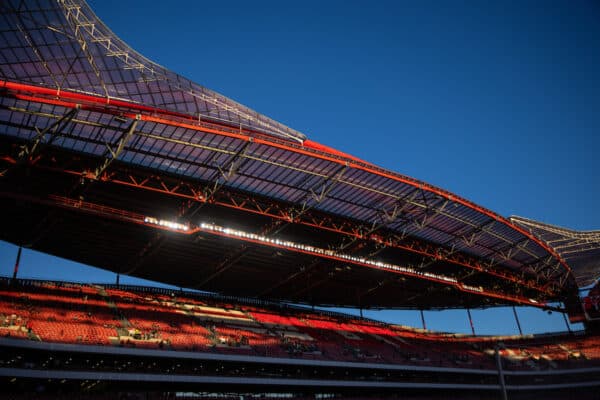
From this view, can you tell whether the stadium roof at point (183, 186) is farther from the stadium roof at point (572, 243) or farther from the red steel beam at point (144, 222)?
the stadium roof at point (572, 243)

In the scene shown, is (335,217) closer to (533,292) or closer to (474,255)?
(474,255)

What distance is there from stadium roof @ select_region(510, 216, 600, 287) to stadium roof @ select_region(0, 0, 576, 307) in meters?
1.88

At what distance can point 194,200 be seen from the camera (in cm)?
3669

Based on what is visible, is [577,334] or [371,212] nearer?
[371,212]

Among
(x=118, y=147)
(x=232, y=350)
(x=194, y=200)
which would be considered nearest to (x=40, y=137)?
Answer: (x=118, y=147)

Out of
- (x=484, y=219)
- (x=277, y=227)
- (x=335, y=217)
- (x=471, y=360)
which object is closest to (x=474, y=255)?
(x=484, y=219)

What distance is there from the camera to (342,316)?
62125 millimetres

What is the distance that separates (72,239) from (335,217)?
23034mm

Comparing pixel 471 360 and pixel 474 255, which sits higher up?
pixel 474 255

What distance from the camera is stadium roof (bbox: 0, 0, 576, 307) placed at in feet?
95.8

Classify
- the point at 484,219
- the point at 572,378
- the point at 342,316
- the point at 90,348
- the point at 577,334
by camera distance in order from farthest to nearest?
the point at 577,334 < the point at 342,316 < the point at 572,378 < the point at 484,219 < the point at 90,348

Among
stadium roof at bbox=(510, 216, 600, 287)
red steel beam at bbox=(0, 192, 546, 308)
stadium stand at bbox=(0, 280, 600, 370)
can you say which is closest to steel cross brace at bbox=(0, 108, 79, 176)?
red steel beam at bbox=(0, 192, 546, 308)

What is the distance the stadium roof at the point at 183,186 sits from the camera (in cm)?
2919

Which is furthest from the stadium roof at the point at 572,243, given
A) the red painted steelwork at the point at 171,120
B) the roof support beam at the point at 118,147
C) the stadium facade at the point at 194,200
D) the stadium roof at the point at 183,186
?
the roof support beam at the point at 118,147
